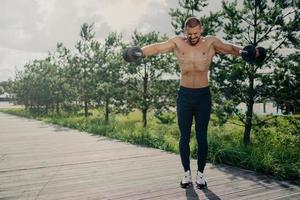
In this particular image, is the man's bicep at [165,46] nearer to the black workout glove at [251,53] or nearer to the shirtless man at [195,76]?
the shirtless man at [195,76]

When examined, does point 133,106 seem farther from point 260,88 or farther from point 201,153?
point 201,153

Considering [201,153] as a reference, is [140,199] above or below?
below

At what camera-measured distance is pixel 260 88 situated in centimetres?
765

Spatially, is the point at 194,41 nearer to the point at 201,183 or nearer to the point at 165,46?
the point at 165,46

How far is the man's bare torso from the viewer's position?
13.7 ft

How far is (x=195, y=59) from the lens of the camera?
4.16 m

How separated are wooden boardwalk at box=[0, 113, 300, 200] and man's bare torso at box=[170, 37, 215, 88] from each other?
124cm

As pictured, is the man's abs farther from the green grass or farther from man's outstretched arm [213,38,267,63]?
the green grass

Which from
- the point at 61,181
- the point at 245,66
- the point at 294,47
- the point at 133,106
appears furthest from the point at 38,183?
the point at 133,106

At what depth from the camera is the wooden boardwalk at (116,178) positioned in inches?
156

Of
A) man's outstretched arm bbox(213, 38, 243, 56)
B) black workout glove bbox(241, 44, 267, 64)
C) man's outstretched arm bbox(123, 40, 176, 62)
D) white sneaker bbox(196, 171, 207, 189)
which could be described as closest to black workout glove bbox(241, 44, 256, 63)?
black workout glove bbox(241, 44, 267, 64)

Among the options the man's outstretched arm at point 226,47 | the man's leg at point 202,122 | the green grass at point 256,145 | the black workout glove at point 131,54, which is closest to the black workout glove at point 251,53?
the man's outstretched arm at point 226,47

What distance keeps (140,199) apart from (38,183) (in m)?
1.51

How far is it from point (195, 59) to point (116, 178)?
1868 millimetres
